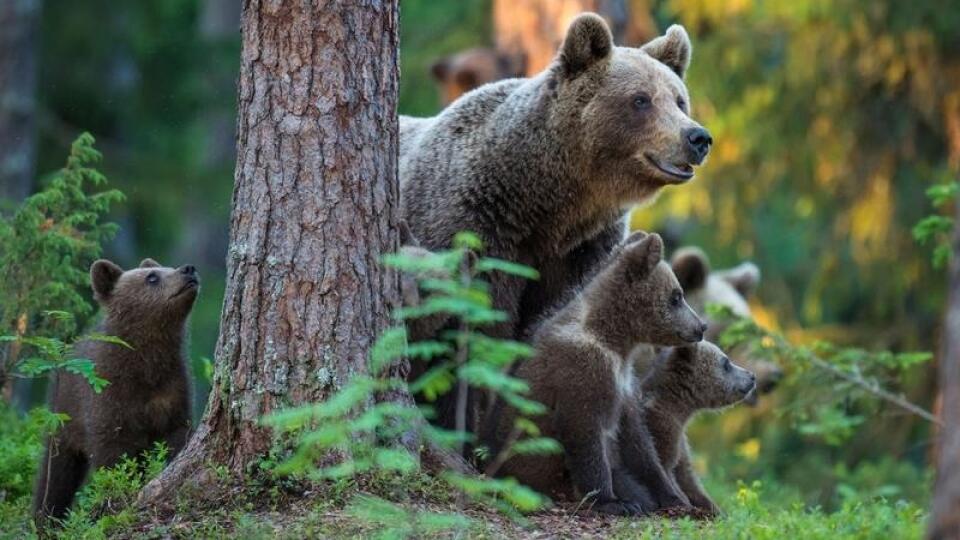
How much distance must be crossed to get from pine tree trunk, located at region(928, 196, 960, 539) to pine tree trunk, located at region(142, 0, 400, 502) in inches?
112

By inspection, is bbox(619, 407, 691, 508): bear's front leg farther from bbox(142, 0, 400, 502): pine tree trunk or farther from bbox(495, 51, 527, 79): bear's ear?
bbox(495, 51, 527, 79): bear's ear

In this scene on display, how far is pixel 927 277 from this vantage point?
16016mm

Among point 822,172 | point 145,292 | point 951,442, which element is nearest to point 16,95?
point 822,172

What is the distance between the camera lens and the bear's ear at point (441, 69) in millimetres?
15297

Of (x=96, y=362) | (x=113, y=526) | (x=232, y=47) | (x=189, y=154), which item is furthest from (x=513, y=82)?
(x=189, y=154)

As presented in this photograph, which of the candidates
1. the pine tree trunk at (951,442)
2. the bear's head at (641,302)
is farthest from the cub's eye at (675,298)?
the pine tree trunk at (951,442)

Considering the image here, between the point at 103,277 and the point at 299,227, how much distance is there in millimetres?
1789

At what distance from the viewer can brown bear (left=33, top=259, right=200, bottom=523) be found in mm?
7773

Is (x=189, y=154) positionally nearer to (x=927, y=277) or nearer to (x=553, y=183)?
(x=927, y=277)

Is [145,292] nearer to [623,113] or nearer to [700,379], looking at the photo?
[623,113]

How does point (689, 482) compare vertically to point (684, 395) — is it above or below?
below

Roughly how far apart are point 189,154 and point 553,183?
20496 mm

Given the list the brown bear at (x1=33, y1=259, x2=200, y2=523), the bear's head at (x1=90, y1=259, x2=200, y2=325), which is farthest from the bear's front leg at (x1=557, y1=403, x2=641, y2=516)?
the bear's head at (x1=90, y1=259, x2=200, y2=325)

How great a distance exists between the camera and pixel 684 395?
8.30m
